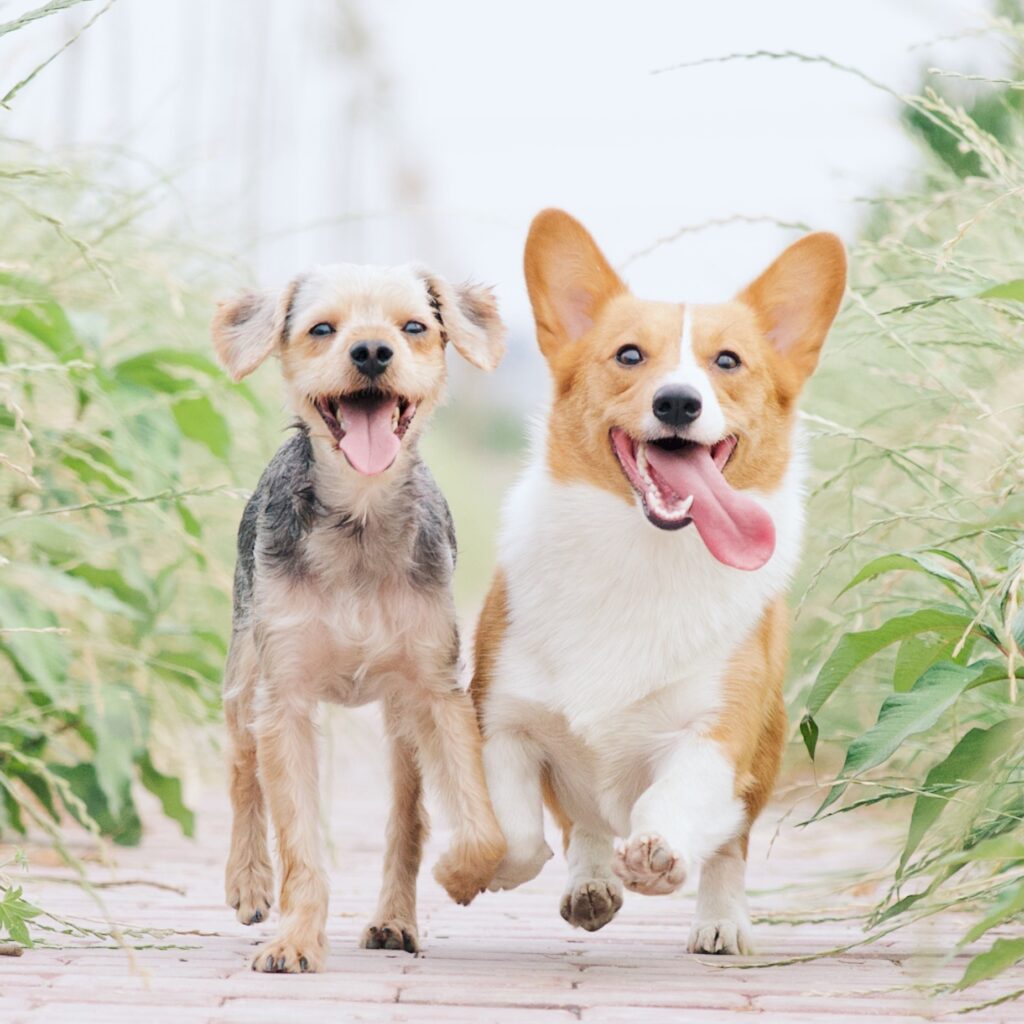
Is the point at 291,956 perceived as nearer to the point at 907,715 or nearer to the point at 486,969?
the point at 486,969

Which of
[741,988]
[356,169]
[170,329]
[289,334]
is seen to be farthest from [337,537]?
[356,169]

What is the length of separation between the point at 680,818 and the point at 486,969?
46 cm

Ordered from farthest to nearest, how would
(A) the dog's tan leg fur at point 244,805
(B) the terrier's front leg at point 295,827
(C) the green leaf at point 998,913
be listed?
1. (A) the dog's tan leg fur at point 244,805
2. (B) the terrier's front leg at point 295,827
3. (C) the green leaf at point 998,913

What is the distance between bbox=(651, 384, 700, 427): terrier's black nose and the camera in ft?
10.5

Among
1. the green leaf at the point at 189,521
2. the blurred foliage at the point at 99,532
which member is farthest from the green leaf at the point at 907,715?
the green leaf at the point at 189,521

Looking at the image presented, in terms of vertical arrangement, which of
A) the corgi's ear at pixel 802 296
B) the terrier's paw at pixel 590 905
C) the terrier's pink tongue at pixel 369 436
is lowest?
the terrier's paw at pixel 590 905

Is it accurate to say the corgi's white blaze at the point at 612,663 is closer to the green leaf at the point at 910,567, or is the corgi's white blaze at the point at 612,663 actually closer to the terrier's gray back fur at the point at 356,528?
the terrier's gray back fur at the point at 356,528

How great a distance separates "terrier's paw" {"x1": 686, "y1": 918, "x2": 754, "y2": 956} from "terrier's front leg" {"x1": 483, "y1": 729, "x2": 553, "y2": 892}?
0.37 m

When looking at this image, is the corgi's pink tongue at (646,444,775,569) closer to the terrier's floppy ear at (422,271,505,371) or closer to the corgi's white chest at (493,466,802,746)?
the corgi's white chest at (493,466,802,746)

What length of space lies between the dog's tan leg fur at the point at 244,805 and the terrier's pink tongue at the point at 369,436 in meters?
0.56

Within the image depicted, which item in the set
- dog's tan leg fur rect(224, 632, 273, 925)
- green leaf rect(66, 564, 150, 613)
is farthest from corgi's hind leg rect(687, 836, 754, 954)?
green leaf rect(66, 564, 150, 613)

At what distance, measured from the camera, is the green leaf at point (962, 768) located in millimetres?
2846

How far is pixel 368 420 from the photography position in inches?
136

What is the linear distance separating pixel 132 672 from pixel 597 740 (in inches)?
90.1
